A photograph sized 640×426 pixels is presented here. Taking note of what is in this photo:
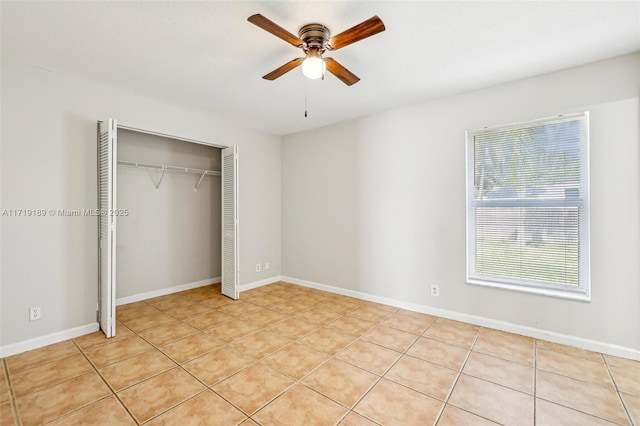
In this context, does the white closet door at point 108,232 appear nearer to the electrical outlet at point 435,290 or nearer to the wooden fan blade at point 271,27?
the wooden fan blade at point 271,27

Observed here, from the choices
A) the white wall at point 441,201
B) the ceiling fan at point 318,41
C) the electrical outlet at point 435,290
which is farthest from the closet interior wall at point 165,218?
the electrical outlet at point 435,290

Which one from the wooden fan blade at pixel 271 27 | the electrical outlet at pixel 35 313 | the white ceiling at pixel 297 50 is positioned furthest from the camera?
the electrical outlet at pixel 35 313

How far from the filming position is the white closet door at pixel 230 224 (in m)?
4.05

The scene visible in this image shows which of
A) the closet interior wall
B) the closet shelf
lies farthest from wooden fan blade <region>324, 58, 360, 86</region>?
the closet interior wall

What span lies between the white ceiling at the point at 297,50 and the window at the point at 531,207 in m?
0.60

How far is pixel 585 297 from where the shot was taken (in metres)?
2.63

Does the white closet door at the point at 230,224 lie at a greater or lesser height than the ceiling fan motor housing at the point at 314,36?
lesser

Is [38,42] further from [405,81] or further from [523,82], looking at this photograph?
[523,82]

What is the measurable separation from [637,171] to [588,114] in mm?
618

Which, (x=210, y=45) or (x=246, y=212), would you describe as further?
(x=246, y=212)

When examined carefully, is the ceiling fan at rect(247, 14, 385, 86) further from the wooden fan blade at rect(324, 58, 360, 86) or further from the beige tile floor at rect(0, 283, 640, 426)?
the beige tile floor at rect(0, 283, 640, 426)

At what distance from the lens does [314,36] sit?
2.04m

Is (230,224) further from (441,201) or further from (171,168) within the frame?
(441,201)

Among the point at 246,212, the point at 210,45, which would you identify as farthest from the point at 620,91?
the point at 246,212
